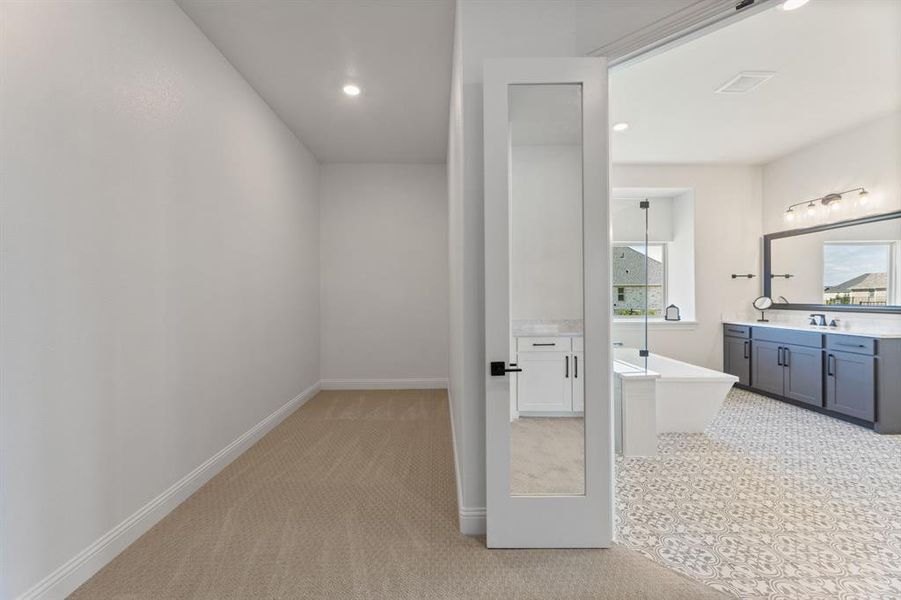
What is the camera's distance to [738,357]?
487cm

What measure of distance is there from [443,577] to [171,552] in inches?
52.5

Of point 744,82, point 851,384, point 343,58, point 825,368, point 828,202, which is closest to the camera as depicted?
point 343,58

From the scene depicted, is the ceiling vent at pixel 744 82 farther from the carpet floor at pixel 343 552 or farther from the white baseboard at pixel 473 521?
the white baseboard at pixel 473 521

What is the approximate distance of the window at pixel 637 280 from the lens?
12.0ft

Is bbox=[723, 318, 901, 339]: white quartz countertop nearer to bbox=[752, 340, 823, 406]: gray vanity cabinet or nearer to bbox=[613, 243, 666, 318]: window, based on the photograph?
bbox=[752, 340, 823, 406]: gray vanity cabinet

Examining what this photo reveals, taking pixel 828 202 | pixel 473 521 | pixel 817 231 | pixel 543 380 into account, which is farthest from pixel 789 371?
pixel 473 521

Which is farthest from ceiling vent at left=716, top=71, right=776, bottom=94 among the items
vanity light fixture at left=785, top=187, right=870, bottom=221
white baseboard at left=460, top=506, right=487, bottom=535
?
white baseboard at left=460, top=506, right=487, bottom=535

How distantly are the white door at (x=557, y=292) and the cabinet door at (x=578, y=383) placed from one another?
0.04 feet

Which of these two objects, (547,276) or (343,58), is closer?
(547,276)

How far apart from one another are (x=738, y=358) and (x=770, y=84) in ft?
10.5

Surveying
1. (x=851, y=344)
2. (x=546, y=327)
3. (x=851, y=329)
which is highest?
(x=546, y=327)

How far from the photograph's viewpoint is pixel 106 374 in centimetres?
181

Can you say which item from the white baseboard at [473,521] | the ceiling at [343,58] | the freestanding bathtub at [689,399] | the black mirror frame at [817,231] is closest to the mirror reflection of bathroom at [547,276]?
the white baseboard at [473,521]

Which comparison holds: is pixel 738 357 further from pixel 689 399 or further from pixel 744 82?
pixel 744 82
